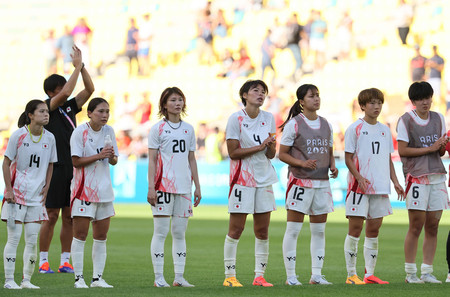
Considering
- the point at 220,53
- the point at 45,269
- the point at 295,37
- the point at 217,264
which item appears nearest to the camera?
the point at 45,269

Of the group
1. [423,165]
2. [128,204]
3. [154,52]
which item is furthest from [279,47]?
[423,165]

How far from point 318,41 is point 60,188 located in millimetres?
18512

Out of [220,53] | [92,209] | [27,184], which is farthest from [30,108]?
[220,53]

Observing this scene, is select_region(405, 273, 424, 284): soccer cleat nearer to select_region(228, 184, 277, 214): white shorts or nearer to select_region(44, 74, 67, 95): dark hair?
select_region(228, 184, 277, 214): white shorts

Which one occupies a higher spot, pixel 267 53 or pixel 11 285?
pixel 267 53

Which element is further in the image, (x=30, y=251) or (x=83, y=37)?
(x=83, y=37)

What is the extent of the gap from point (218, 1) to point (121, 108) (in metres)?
5.43

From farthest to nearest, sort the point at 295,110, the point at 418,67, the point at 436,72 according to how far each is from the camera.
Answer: the point at 418,67
the point at 436,72
the point at 295,110

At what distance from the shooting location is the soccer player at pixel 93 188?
753 cm

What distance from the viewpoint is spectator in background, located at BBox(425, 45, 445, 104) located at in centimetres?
2370

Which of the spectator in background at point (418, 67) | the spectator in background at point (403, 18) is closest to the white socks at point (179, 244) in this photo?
the spectator in background at point (418, 67)

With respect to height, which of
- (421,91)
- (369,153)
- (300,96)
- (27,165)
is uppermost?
(421,91)

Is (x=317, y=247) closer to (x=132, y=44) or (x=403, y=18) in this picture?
(x=403, y=18)

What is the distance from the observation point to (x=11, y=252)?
7.53 m
